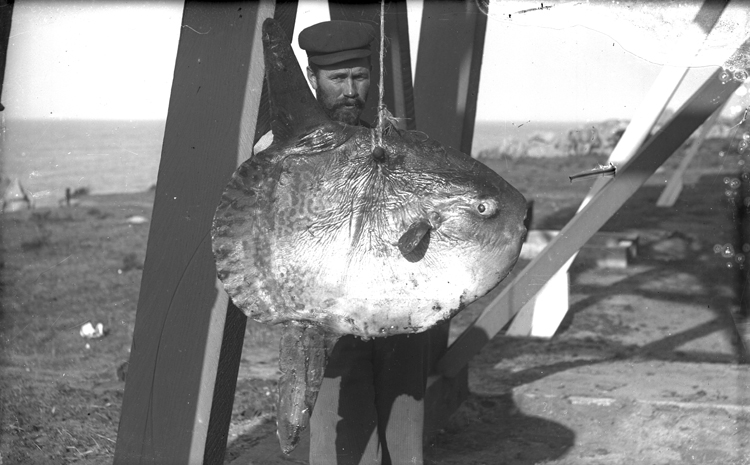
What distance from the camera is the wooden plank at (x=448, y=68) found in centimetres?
269

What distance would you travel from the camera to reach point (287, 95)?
1349 mm

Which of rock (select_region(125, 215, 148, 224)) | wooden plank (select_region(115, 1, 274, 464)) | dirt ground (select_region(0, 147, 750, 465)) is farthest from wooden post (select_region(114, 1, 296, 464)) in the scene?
rock (select_region(125, 215, 148, 224))

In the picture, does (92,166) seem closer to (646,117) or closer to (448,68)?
(448,68)

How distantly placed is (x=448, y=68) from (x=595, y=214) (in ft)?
2.28

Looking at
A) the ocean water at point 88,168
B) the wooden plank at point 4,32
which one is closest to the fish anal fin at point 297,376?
the wooden plank at point 4,32

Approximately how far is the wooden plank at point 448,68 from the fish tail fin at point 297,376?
1.51 m

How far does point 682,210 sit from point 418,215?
7232 mm

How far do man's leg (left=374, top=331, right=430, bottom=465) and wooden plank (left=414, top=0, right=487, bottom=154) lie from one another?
88cm

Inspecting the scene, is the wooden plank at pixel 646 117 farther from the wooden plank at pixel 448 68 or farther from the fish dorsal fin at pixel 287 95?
the fish dorsal fin at pixel 287 95

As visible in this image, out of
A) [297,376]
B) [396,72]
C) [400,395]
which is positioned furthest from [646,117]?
[297,376]

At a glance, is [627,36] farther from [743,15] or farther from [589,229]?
[589,229]

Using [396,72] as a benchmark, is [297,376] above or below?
below

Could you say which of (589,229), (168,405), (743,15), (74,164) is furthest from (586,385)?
(74,164)

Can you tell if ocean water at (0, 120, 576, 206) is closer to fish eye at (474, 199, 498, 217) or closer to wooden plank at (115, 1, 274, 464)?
wooden plank at (115, 1, 274, 464)
